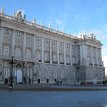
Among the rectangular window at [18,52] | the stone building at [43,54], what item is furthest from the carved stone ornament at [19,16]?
the rectangular window at [18,52]

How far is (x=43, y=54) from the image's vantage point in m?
62.3

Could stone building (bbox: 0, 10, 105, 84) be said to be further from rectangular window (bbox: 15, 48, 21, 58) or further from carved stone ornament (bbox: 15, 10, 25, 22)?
rectangular window (bbox: 15, 48, 21, 58)

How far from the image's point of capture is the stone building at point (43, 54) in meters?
52.4

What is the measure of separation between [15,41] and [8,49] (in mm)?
2955

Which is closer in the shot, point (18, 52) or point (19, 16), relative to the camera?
point (18, 52)

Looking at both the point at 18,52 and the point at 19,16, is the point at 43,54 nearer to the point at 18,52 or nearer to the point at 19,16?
the point at 18,52

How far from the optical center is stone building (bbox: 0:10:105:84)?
5244 cm

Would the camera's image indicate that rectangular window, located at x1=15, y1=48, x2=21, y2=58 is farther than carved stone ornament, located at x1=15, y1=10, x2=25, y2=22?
No

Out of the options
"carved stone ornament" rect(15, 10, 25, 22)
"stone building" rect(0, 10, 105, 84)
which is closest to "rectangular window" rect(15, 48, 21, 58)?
"stone building" rect(0, 10, 105, 84)

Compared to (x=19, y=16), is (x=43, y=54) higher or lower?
lower

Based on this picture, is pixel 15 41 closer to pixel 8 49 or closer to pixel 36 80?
pixel 8 49

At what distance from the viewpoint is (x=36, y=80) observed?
58.6 m

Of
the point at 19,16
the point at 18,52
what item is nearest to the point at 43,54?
the point at 18,52

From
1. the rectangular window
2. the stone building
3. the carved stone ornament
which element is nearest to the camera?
the stone building
